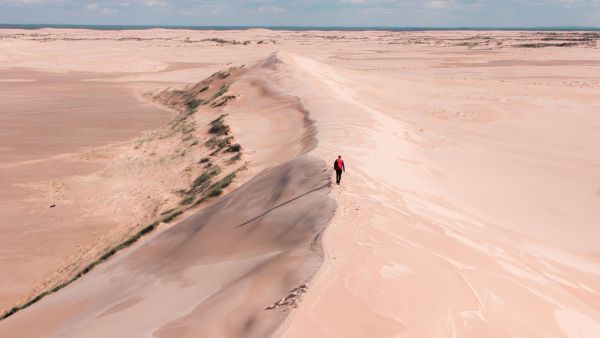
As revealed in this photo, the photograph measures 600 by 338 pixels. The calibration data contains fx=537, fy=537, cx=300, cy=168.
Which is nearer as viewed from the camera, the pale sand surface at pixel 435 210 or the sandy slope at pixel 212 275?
the pale sand surface at pixel 435 210

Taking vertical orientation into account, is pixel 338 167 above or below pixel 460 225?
above

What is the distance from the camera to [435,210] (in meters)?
11.9

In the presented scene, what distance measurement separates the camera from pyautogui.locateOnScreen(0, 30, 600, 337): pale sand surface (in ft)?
21.8

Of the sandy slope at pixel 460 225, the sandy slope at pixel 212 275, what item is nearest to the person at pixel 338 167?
the sandy slope at pixel 460 225

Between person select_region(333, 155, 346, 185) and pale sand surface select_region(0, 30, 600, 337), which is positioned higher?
person select_region(333, 155, 346, 185)

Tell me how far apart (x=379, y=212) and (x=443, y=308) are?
152 inches

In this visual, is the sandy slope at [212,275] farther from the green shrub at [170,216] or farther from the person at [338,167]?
the green shrub at [170,216]

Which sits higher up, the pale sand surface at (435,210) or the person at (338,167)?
the person at (338,167)

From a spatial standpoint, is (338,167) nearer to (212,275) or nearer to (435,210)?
(435,210)

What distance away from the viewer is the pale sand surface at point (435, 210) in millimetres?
6641

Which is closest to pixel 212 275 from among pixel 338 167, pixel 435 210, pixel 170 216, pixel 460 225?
pixel 338 167

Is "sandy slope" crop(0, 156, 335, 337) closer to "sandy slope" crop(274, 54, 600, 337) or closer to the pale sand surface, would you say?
the pale sand surface

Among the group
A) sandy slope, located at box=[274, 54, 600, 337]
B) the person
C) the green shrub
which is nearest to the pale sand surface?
A: sandy slope, located at box=[274, 54, 600, 337]

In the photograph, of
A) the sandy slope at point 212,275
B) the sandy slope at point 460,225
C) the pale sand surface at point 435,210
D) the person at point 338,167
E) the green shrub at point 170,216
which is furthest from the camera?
the green shrub at point 170,216
